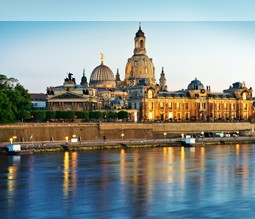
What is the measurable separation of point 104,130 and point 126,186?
42.3m

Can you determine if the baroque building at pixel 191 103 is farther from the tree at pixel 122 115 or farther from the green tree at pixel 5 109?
the green tree at pixel 5 109

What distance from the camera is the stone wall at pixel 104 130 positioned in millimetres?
68125

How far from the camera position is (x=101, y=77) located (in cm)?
13188

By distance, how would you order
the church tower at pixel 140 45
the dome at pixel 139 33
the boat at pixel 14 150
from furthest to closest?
the dome at pixel 139 33 < the church tower at pixel 140 45 < the boat at pixel 14 150

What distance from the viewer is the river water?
29344mm

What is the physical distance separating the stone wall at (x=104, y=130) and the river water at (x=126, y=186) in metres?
13.0

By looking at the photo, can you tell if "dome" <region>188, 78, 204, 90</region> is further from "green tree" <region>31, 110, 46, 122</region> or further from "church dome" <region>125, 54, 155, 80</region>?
"green tree" <region>31, 110, 46, 122</region>

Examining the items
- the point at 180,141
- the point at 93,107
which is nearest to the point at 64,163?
the point at 180,141

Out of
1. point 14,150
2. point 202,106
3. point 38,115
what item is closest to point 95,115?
point 38,115

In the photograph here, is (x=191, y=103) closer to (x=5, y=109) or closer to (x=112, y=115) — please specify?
(x=112, y=115)

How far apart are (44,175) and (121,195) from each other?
9275 millimetres

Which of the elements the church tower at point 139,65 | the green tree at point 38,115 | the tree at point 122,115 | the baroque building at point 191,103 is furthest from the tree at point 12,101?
the church tower at point 139,65

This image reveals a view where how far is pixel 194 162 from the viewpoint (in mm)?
51062

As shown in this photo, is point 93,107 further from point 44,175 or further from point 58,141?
point 44,175
